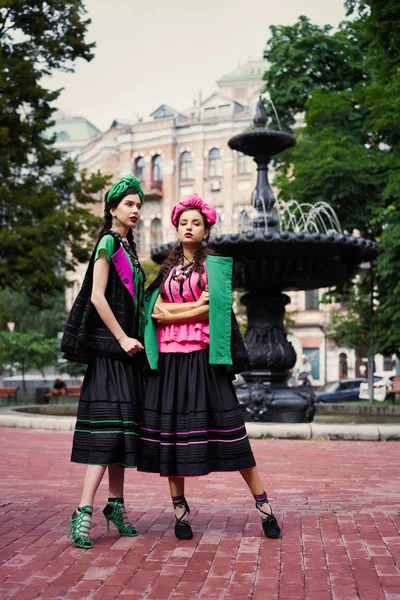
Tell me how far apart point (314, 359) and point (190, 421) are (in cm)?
5027

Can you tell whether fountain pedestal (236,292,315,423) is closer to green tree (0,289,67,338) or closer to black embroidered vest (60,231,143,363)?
black embroidered vest (60,231,143,363)

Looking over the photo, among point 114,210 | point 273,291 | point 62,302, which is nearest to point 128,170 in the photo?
point 62,302

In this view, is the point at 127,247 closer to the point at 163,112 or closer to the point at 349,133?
the point at 349,133

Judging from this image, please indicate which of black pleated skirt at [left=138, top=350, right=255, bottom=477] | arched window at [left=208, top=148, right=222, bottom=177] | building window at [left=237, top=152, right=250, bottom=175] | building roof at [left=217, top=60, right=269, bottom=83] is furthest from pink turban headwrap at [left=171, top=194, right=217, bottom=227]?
building roof at [left=217, top=60, right=269, bottom=83]

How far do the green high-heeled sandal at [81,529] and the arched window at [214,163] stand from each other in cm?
5592

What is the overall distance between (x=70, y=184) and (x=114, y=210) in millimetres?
21231

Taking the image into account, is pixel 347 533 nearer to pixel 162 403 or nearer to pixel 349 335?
pixel 162 403

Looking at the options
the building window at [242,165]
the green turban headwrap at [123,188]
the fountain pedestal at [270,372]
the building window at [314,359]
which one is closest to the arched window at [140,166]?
the building window at [242,165]

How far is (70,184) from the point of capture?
85.7 ft

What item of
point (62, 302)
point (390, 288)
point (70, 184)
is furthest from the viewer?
point (62, 302)

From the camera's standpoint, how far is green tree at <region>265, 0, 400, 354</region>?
19984mm

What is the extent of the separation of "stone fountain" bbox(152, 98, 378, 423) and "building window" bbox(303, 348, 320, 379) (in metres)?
40.9

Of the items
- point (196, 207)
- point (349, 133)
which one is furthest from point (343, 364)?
point (196, 207)

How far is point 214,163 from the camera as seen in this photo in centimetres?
6050
